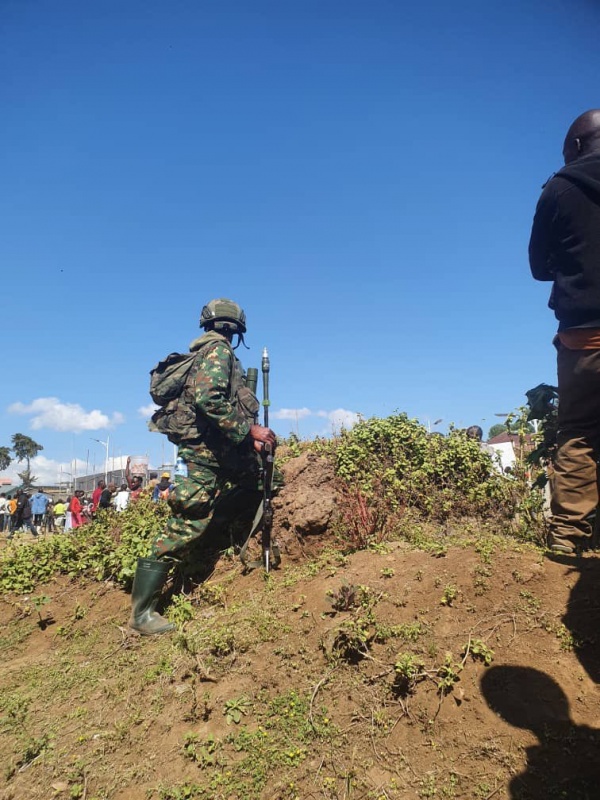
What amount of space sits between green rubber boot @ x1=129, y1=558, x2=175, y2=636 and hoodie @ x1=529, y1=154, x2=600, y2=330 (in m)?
3.20

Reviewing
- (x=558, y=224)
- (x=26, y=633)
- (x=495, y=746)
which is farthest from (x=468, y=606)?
(x=26, y=633)

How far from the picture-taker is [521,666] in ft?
7.47

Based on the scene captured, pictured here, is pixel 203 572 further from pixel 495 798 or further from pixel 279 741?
pixel 495 798

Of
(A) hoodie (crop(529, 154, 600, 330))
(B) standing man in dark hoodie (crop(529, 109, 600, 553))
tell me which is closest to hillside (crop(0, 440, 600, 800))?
(B) standing man in dark hoodie (crop(529, 109, 600, 553))

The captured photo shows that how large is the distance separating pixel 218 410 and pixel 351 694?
229cm

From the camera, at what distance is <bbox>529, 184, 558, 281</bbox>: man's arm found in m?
2.83

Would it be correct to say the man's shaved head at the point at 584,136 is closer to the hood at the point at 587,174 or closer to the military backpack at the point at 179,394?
the hood at the point at 587,174

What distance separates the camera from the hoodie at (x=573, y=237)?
2666 mm

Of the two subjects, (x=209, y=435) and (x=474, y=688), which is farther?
(x=209, y=435)

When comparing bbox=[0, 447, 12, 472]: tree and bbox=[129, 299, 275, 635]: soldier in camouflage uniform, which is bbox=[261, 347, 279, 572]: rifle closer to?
bbox=[129, 299, 275, 635]: soldier in camouflage uniform

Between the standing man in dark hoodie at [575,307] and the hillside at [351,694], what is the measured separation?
305mm

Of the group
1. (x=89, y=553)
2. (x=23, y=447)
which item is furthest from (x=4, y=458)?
(x=89, y=553)

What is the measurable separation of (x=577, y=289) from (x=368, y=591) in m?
A: 2.00

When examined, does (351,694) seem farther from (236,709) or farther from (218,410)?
(218,410)
